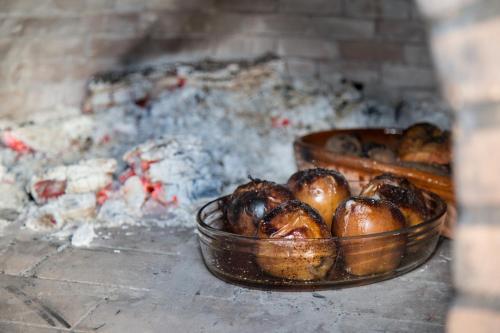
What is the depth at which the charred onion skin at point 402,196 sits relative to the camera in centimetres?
202

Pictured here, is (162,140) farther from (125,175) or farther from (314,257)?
(314,257)

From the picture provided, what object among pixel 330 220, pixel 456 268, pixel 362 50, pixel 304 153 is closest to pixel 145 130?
pixel 304 153

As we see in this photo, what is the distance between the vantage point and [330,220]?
208 cm

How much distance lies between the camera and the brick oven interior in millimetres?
1757

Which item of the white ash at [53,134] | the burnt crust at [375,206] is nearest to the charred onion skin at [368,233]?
the burnt crust at [375,206]

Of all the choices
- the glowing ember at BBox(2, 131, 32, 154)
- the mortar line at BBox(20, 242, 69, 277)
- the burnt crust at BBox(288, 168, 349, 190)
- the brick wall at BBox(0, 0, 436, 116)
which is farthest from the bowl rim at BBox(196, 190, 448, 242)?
the brick wall at BBox(0, 0, 436, 116)

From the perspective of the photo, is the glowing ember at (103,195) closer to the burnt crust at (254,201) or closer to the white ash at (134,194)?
the white ash at (134,194)

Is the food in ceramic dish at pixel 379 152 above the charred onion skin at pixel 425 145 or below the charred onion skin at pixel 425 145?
below

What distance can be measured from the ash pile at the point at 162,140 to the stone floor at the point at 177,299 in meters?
0.31

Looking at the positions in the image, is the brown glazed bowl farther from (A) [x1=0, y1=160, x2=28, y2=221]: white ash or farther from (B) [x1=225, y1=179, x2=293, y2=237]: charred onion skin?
(A) [x1=0, y1=160, x2=28, y2=221]: white ash

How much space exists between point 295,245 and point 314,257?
7 centimetres

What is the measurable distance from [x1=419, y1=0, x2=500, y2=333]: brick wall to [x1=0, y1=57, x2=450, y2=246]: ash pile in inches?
69.6

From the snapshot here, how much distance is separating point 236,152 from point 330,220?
1295 mm

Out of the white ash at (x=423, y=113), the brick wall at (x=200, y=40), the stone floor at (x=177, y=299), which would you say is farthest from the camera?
the brick wall at (x=200, y=40)
